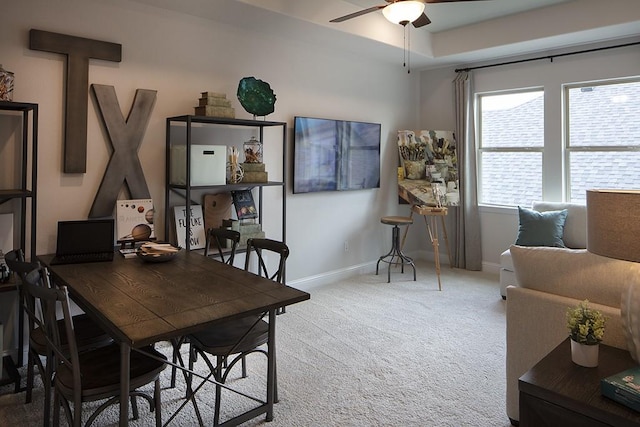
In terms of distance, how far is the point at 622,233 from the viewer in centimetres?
151

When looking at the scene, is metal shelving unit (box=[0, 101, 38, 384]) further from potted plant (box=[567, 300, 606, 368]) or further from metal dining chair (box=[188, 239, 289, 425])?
potted plant (box=[567, 300, 606, 368])

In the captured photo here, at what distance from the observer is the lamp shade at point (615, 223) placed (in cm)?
149

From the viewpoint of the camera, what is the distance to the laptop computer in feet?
9.87

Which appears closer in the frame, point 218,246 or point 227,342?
point 227,342

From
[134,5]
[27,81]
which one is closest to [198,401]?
[27,81]

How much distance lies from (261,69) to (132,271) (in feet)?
8.04

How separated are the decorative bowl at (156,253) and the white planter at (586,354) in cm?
232

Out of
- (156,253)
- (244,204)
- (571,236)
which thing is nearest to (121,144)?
(156,253)

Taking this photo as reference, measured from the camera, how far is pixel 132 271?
8.89ft

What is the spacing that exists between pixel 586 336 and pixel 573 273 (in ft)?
1.71

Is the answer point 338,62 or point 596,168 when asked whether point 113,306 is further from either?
point 596,168

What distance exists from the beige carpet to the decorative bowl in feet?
2.50

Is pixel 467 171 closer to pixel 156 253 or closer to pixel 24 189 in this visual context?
pixel 156 253

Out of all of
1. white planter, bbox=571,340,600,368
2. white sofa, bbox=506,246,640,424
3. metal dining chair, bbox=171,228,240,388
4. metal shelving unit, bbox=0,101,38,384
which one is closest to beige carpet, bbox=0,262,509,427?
metal dining chair, bbox=171,228,240,388
